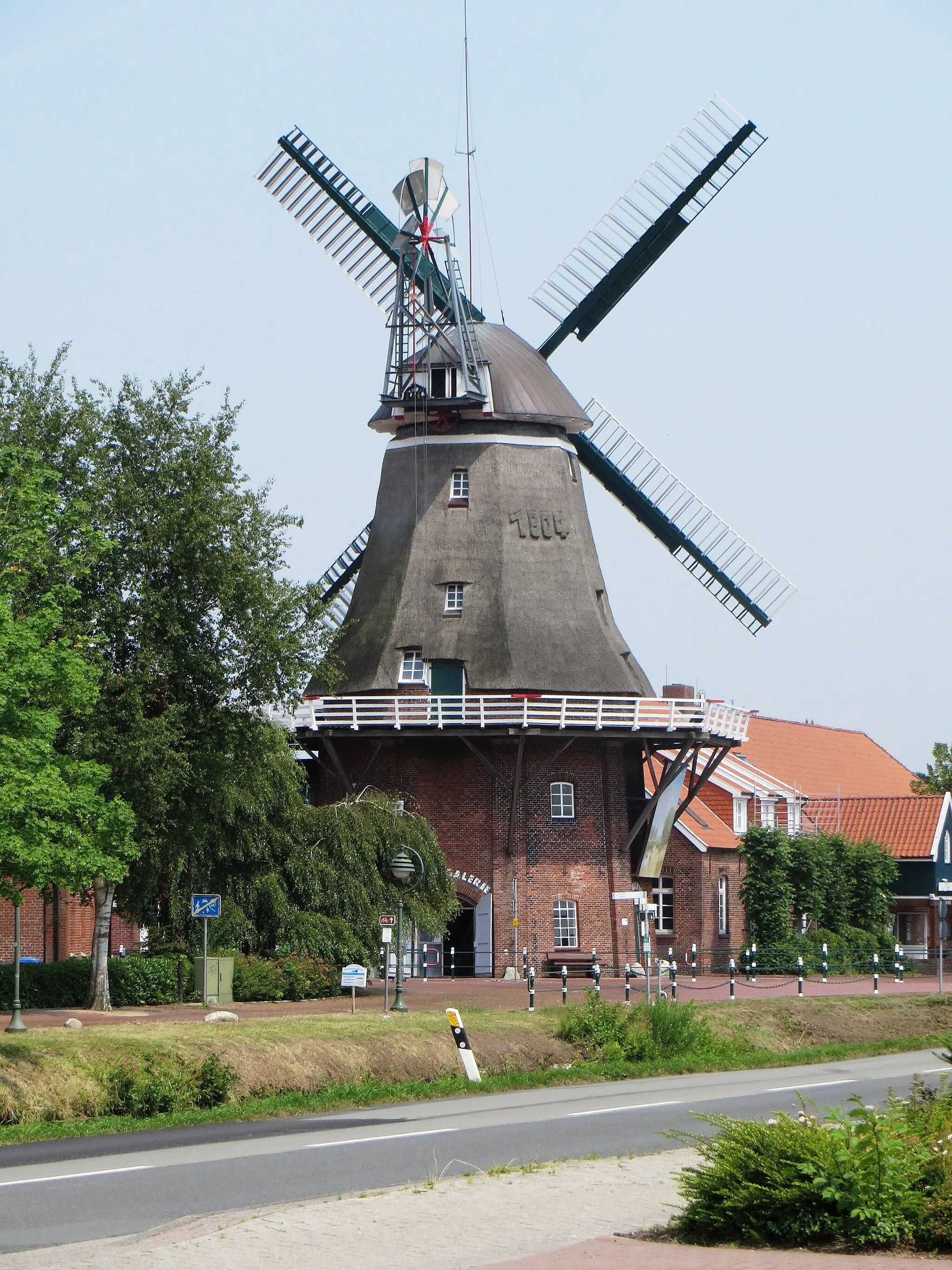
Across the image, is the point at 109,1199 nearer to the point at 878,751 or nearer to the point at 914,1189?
the point at 914,1189

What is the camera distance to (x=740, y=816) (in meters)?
47.7

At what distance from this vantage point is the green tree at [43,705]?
20203 millimetres

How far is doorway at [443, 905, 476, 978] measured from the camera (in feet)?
126

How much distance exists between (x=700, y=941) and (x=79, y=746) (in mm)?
21220

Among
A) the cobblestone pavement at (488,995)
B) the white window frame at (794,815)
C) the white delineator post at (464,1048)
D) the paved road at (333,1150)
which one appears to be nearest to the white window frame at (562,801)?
the cobblestone pavement at (488,995)

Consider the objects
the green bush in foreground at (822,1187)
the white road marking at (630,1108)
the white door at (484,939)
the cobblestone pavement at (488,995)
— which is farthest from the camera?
the white door at (484,939)

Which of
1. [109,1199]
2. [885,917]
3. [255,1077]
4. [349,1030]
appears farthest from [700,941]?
[109,1199]

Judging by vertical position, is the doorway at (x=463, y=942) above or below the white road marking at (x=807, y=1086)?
above

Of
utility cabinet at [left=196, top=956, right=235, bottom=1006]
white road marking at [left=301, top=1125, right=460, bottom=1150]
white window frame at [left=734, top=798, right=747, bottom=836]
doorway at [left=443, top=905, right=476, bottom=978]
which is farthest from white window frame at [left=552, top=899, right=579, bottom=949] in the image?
white road marking at [left=301, top=1125, right=460, bottom=1150]

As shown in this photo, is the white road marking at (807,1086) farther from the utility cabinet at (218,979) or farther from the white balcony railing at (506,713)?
the white balcony railing at (506,713)

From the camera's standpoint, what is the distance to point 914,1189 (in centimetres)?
906

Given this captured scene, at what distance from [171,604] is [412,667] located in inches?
511

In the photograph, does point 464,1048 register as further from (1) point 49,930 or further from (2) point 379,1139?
(1) point 49,930

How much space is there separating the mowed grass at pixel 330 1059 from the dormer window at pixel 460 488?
16066mm
